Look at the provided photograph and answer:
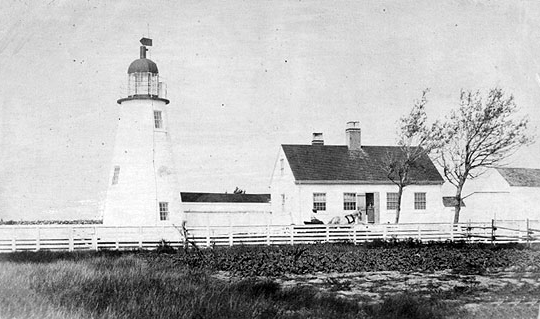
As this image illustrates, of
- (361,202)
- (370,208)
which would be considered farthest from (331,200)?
(370,208)

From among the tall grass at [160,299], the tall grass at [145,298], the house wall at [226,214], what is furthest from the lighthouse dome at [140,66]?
the tall grass at [145,298]

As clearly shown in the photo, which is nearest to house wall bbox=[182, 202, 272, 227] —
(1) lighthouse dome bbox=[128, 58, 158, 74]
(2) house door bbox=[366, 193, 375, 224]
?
(2) house door bbox=[366, 193, 375, 224]

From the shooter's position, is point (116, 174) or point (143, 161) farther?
point (116, 174)

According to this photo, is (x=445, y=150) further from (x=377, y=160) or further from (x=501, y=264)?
(x=501, y=264)

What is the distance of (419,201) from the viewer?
29.8m

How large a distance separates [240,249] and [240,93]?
6958mm

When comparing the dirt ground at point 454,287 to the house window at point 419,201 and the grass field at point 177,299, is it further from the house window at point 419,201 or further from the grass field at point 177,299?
the house window at point 419,201

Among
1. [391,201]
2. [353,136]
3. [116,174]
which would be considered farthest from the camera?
[353,136]

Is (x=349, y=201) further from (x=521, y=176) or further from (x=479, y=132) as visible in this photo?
(x=521, y=176)

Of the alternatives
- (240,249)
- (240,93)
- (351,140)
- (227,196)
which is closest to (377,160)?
(351,140)

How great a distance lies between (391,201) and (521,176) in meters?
7.46

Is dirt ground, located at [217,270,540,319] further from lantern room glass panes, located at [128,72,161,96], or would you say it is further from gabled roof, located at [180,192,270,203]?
gabled roof, located at [180,192,270,203]

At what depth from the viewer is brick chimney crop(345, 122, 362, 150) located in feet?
101

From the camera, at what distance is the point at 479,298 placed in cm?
1072
